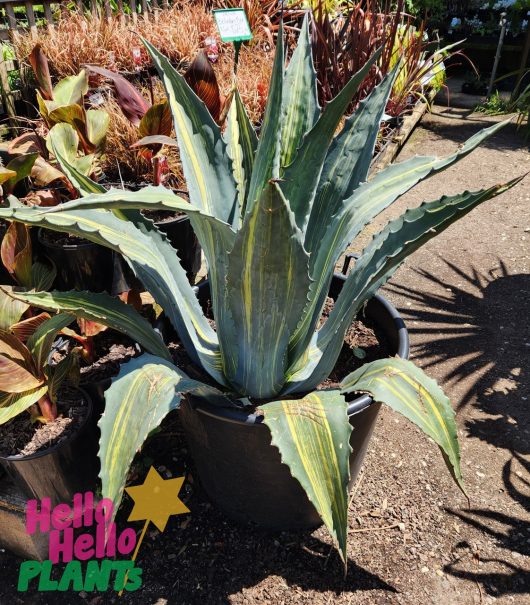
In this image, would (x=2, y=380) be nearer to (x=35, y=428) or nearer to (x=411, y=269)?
(x=35, y=428)

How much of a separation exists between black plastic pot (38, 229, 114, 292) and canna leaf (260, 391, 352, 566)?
108 centimetres

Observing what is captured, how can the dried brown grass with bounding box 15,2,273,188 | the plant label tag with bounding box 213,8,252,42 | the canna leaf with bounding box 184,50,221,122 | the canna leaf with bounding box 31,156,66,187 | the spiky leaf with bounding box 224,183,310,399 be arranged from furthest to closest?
the dried brown grass with bounding box 15,2,273,188
the plant label tag with bounding box 213,8,252,42
the canna leaf with bounding box 184,50,221,122
the canna leaf with bounding box 31,156,66,187
the spiky leaf with bounding box 224,183,310,399

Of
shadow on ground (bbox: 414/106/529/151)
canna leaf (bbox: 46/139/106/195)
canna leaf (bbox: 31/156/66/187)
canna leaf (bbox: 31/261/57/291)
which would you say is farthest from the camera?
shadow on ground (bbox: 414/106/529/151)

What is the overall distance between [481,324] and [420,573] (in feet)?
3.99

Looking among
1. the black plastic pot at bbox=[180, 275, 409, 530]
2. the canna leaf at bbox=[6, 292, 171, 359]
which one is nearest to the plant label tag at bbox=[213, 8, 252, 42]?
the black plastic pot at bbox=[180, 275, 409, 530]

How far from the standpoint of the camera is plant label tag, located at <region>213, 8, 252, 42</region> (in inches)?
82.9

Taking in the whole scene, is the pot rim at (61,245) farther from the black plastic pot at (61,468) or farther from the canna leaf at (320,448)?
the canna leaf at (320,448)

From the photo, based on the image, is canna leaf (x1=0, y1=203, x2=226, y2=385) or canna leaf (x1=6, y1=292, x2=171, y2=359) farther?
canna leaf (x1=6, y1=292, x2=171, y2=359)

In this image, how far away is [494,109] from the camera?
16.5 feet

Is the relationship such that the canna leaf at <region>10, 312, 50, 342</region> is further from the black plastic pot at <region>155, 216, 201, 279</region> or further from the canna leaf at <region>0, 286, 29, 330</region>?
the black plastic pot at <region>155, 216, 201, 279</region>

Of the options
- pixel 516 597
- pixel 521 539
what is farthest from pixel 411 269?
pixel 516 597

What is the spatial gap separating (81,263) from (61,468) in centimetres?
78

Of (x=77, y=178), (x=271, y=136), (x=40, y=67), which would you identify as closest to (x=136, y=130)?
(x=40, y=67)

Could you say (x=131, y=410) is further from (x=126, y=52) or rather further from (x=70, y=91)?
(x=126, y=52)
